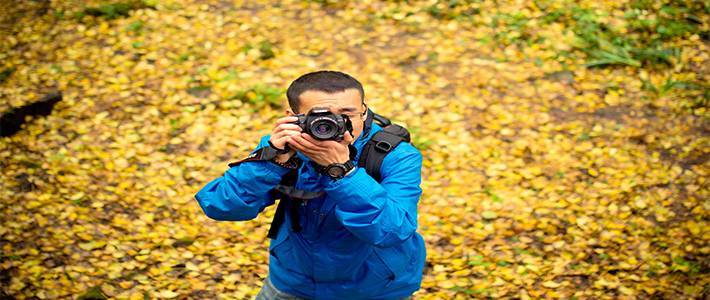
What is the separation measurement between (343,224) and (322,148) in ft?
1.06

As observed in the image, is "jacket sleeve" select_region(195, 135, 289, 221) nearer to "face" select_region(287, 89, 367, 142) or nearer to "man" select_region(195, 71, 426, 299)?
"man" select_region(195, 71, 426, 299)

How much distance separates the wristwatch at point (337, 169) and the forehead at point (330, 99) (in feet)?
0.87

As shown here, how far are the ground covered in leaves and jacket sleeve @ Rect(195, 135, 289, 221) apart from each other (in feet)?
7.51

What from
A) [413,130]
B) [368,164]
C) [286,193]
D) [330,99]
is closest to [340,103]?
[330,99]

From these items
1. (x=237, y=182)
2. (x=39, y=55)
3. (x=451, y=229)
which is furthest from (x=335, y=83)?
(x=39, y=55)

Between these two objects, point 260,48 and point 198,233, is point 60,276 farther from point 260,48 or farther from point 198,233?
point 260,48

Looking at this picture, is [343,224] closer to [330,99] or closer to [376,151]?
[376,151]

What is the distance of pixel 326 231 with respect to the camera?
9.35 feet

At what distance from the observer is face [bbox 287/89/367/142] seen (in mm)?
2682

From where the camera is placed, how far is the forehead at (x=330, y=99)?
2688 mm

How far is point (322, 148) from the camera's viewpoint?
8.25 ft

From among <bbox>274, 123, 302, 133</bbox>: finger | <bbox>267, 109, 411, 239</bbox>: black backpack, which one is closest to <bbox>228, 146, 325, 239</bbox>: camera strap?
<bbox>267, 109, 411, 239</bbox>: black backpack

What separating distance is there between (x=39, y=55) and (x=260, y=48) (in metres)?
2.76

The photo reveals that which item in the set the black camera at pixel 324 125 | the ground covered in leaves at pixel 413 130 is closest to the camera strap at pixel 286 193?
the black camera at pixel 324 125
